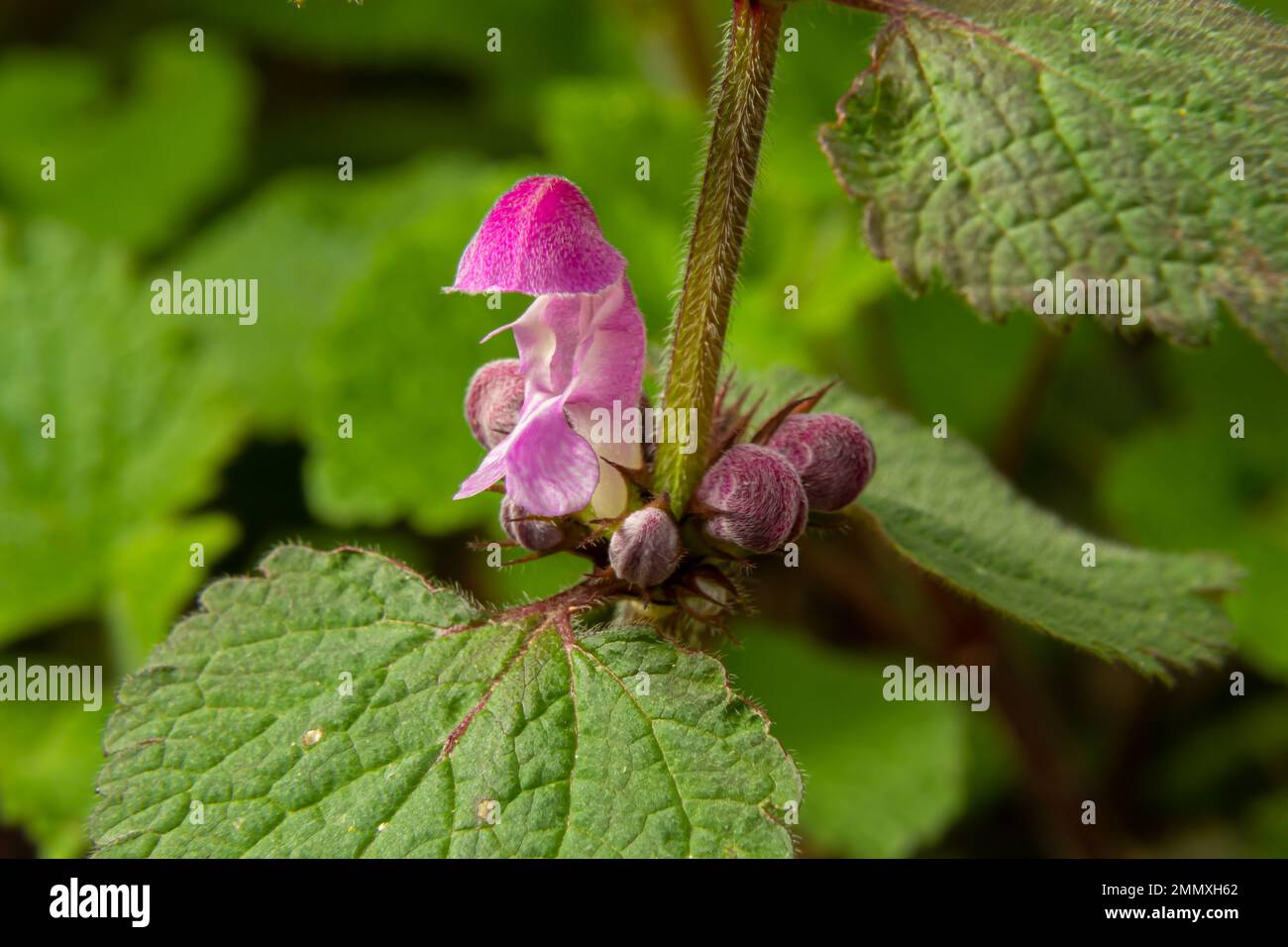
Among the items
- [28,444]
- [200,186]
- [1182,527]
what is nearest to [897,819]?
[1182,527]

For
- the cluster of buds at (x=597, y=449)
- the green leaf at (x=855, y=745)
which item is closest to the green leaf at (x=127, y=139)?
the green leaf at (x=855, y=745)

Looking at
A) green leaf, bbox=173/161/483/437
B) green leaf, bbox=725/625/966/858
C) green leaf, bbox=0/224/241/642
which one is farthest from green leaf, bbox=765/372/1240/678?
green leaf, bbox=173/161/483/437

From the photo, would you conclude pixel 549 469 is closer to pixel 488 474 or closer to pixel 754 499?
pixel 488 474

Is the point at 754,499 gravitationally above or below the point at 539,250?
Result: below

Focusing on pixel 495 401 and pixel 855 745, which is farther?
pixel 855 745

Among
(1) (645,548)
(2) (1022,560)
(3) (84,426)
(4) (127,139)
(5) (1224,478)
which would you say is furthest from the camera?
(4) (127,139)

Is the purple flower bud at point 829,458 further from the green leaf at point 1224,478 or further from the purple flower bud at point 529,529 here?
the green leaf at point 1224,478

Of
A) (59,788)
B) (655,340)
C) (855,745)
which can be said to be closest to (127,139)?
(655,340)
